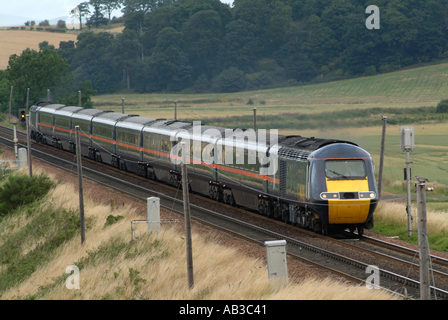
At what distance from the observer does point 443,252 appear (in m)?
19.4

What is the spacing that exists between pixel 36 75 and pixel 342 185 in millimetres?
69494

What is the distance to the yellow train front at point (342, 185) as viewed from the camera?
20.0 metres

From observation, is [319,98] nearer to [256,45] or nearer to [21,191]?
[256,45]

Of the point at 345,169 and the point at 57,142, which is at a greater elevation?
the point at 345,169

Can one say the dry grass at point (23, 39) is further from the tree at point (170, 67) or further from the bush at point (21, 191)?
the bush at point (21, 191)

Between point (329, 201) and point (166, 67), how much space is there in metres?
107

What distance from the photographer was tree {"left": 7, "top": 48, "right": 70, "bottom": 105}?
8156 cm

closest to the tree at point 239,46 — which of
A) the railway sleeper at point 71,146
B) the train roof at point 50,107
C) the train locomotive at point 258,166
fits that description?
the train roof at point 50,107

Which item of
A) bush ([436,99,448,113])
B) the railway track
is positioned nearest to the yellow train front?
the railway track

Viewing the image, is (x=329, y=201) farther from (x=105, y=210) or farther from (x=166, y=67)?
(x=166, y=67)

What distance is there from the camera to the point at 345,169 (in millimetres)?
20281

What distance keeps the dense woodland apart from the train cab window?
88285 millimetres

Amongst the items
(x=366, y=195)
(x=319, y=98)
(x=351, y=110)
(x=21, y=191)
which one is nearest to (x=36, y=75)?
(x=319, y=98)
